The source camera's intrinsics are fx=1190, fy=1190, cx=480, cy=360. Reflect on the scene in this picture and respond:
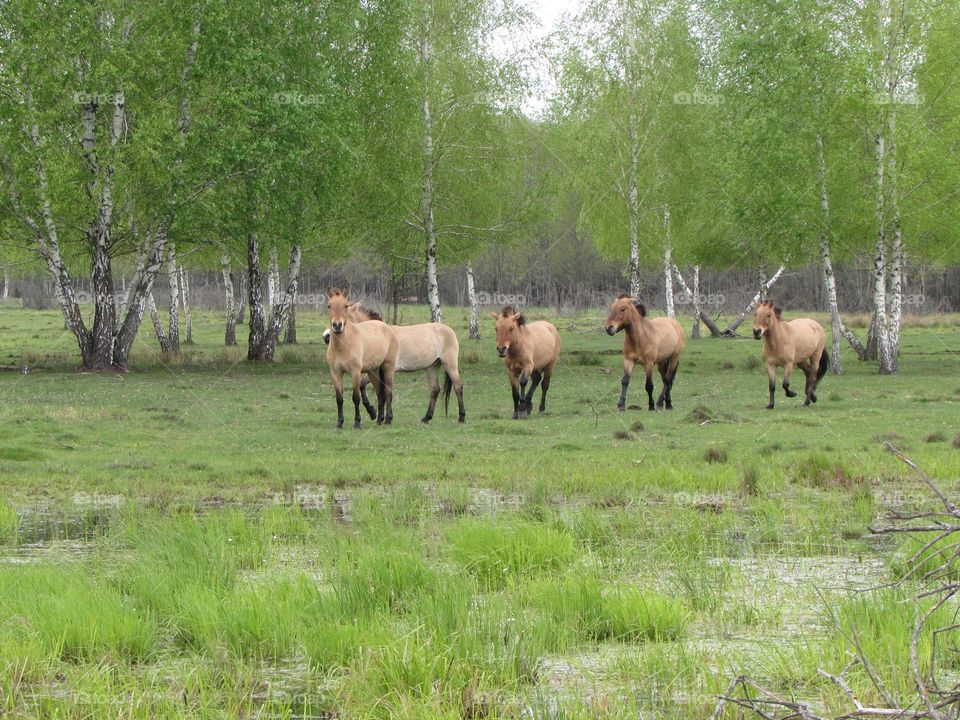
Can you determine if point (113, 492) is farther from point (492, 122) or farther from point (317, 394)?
point (492, 122)

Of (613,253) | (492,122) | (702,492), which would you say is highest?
(492,122)

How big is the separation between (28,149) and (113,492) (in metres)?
16.9

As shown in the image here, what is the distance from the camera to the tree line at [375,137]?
2820 centimetres

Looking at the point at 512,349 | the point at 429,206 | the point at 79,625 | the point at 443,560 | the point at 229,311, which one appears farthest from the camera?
the point at 229,311

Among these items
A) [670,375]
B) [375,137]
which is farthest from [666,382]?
[375,137]

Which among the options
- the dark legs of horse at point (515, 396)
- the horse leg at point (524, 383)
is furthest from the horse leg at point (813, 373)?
the dark legs of horse at point (515, 396)

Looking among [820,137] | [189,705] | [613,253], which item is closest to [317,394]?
[820,137]

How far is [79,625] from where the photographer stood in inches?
259

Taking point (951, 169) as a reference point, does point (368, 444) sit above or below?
below

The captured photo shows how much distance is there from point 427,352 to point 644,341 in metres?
4.10

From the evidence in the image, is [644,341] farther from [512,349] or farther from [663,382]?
[512,349]

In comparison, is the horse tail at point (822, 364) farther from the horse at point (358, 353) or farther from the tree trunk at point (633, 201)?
the tree trunk at point (633, 201)

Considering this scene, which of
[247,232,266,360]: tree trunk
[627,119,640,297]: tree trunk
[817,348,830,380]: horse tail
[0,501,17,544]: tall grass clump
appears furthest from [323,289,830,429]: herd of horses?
[627,119,640,297]: tree trunk

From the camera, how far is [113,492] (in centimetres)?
1318
